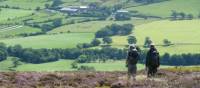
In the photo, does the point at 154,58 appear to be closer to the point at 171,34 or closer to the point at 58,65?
the point at 58,65

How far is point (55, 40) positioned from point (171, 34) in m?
38.0

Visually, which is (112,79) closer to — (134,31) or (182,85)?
(182,85)

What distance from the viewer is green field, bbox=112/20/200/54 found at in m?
140

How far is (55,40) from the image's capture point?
506 feet

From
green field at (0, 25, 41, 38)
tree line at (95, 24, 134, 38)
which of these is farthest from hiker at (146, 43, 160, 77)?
green field at (0, 25, 41, 38)

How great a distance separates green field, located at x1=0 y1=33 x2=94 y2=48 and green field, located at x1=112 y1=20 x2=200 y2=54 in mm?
9732

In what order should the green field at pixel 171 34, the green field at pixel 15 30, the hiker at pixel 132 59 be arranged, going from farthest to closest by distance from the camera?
the green field at pixel 15 30, the green field at pixel 171 34, the hiker at pixel 132 59

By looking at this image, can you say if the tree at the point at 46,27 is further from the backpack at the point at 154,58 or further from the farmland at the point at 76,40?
the backpack at the point at 154,58

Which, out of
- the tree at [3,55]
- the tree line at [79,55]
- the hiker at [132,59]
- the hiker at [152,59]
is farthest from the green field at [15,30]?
the hiker at [132,59]

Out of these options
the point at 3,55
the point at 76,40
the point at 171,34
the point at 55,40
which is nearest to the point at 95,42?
the point at 76,40

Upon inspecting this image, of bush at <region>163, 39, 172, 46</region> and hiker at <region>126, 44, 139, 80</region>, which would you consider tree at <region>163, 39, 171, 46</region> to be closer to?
bush at <region>163, 39, 172, 46</region>

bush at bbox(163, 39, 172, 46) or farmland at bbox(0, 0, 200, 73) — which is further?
bush at bbox(163, 39, 172, 46)

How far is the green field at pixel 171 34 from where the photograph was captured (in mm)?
140000

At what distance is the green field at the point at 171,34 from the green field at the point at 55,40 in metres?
9.73
